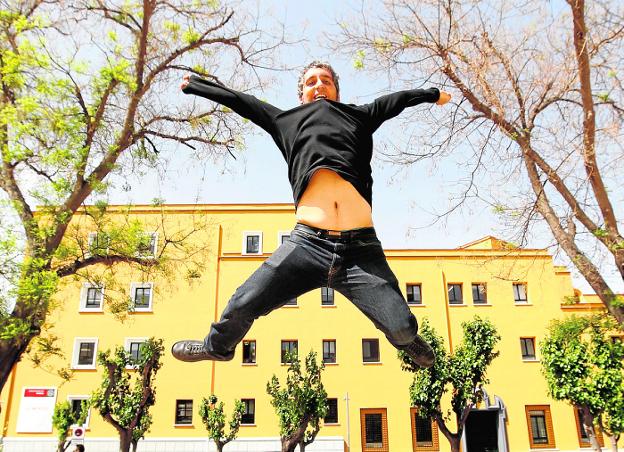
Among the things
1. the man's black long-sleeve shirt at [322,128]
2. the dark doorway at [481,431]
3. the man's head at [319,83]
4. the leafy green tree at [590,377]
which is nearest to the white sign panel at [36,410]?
the dark doorway at [481,431]

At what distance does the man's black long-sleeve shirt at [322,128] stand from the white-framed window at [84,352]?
89.8 ft

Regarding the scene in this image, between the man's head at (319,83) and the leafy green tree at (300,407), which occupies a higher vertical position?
the man's head at (319,83)

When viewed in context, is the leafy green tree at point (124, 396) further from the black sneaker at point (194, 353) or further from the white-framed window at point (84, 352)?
the black sneaker at point (194, 353)

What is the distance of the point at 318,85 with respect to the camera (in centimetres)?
373

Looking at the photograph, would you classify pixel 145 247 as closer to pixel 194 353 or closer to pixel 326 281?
pixel 194 353

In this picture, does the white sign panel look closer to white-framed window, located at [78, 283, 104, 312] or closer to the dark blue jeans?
white-framed window, located at [78, 283, 104, 312]

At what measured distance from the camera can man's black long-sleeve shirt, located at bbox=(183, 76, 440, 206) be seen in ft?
11.1

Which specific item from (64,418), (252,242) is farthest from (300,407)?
(64,418)

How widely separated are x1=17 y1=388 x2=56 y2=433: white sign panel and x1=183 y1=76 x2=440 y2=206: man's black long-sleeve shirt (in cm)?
2829

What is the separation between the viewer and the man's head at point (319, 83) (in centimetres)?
374

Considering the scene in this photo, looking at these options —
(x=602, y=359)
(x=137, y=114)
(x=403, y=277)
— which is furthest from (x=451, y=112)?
(x=403, y=277)

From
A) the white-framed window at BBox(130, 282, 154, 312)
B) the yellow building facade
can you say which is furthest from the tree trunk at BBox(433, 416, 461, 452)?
the white-framed window at BBox(130, 282, 154, 312)

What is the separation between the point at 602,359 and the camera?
20.1 m

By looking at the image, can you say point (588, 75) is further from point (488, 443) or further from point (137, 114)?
point (488, 443)
